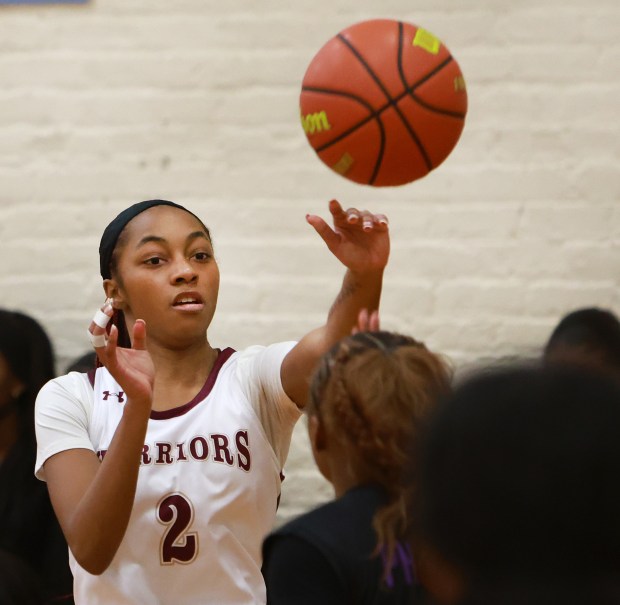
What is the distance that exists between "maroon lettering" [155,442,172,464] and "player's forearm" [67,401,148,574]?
0.55 feet

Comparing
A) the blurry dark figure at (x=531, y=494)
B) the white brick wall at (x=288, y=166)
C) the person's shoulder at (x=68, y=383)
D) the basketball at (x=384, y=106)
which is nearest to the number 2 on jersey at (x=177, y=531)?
the person's shoulder at (x=68, y=383)

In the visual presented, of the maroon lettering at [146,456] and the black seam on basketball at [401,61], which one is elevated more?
the black seam on basketball at [401,61]

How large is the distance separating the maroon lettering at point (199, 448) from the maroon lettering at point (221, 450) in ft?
0.06

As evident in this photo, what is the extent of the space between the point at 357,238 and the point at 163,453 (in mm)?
611

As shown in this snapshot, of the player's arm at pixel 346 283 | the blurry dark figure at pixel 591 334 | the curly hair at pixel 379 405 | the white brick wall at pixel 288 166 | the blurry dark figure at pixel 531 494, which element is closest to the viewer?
the blurry dark figure at pixel 531 494

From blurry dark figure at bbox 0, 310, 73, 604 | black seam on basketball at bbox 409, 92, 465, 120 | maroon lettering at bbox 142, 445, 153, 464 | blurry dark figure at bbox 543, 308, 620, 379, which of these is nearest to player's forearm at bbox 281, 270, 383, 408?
maroon lettering at bbox 142, 445, 153, 464

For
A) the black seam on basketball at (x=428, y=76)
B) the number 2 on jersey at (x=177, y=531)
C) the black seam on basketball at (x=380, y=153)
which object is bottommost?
the number 2 on jersey at (x=177, y=531)

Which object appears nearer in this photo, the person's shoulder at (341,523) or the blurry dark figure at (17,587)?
the person's shoulder at (341,523)

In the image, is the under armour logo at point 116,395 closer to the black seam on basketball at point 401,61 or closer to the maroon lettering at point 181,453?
the maroon lettering at point 181,453

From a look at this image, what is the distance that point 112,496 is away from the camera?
6.60 ft

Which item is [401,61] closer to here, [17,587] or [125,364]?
[125,364]

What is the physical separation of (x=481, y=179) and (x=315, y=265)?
68cm

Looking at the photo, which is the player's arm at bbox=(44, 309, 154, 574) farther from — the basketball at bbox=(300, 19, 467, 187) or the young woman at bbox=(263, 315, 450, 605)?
the basketball at bbox=(300, 19, 467, 187)

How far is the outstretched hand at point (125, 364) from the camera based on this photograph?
2.01 metres
